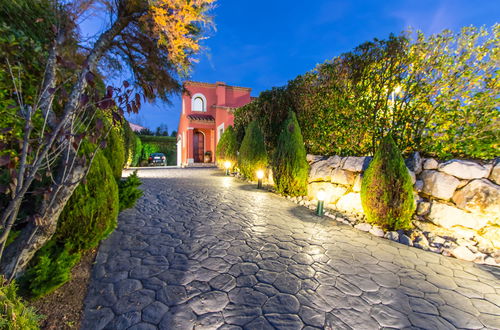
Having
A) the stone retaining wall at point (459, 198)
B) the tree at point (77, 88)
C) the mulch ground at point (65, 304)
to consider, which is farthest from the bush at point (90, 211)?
the stone retaining wall at point (459, 198)

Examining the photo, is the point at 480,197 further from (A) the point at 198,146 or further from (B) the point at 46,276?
(A) the point at 198,146

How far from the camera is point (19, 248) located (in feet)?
5.86

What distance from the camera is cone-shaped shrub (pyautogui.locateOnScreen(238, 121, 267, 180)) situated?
7.80 m

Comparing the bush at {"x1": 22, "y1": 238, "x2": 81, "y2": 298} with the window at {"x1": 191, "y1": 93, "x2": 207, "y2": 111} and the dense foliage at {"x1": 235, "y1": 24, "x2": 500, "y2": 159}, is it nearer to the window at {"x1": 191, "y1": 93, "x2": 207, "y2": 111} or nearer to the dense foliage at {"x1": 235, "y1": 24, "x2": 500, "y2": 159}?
the dense foliage at {"x1": 235, "y1": 24, "x2": 500, "y2": 159}

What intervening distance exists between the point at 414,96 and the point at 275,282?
4.52 m

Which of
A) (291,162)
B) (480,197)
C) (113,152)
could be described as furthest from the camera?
(291,162)

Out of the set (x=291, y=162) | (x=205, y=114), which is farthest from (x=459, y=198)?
(x=205, y=114)

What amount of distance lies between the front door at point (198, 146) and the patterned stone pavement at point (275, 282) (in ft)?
49.0

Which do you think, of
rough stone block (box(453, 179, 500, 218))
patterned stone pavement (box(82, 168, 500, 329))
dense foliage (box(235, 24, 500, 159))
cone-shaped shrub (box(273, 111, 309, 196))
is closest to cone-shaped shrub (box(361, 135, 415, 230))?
patterned stone pavement (box(82, 168, 500, 329))

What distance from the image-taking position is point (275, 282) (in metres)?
2.22

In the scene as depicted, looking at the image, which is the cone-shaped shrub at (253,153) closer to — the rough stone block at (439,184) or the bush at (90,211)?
the rough stone block at (439,184)

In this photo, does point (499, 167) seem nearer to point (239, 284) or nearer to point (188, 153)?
point (239, 284)

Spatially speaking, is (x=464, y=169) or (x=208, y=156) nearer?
(x=464, y=169)

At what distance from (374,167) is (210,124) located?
572 inches
